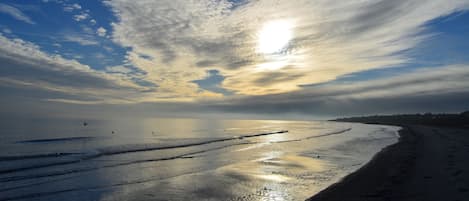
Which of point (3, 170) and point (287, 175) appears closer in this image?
point (287, 175)

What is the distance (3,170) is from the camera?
19.0 meters

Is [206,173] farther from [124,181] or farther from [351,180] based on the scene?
[351,180]

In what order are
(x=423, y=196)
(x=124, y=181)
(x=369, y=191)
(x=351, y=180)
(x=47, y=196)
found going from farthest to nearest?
1. (x=124, y=181)
2. (x=351, y=180)
3. (x=47, y=196)
4. (x=369, y=191)
5. (x=423, y=196)

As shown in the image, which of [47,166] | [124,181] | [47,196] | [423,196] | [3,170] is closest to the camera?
[423,196]

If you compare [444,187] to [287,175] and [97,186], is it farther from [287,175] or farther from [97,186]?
[97,186]

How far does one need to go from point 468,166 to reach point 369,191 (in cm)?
838

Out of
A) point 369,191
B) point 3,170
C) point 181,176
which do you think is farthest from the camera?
point 3,170

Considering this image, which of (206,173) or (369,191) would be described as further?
(206,173)

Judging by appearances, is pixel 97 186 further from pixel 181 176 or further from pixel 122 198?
pixel 181 176

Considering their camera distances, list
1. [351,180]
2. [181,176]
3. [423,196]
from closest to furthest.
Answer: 1. [423,196]
2. [351,180]
3. [181,176]

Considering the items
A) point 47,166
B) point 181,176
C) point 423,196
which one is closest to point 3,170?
point 47,166

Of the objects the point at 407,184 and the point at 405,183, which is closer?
the point at 407,184

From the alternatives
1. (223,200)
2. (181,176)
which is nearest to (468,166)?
(223,200)

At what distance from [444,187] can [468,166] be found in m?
6.11
